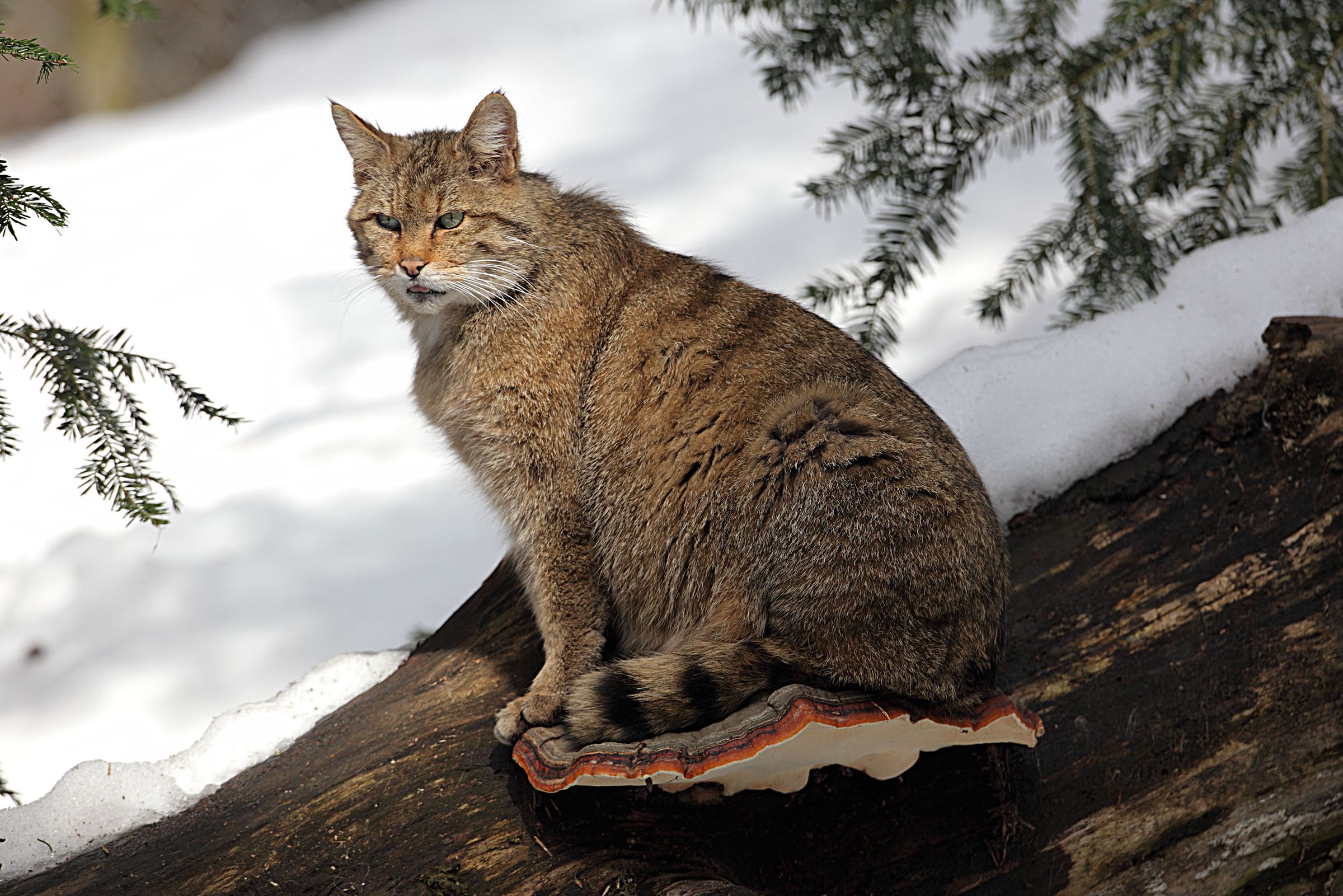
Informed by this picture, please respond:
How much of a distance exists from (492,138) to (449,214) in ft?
0.81

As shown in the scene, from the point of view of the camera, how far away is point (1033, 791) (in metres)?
2.25

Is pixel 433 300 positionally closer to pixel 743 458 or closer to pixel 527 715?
pixel 743 458

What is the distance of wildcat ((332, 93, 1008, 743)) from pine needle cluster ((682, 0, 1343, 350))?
3.62 feet

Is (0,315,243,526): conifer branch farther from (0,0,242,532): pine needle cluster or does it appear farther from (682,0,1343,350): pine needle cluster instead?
(682,0,1343,350): pine needle cluster

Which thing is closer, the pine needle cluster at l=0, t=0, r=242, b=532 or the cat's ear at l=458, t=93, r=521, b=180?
the pine needle cluster at l=0, t=0, r=242, b=532

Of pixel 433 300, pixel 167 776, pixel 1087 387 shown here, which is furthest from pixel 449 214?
pixel 1087 387

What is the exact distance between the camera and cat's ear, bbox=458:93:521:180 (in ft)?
8.93

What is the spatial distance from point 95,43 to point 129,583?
3785 mm

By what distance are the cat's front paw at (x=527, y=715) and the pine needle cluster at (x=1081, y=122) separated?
74.7 inches

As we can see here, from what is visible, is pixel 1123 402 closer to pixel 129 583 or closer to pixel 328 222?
pixel 129 583

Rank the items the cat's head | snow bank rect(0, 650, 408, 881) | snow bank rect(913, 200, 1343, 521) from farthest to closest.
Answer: snow bank rect(913, 200, 1343, 521), the cat's head, snow bank rect(0, 650, 408, 881)

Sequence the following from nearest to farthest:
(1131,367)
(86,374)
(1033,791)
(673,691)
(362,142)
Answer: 1. (86,374)
2. (673,691)
3. (1033,791)
4. (362,142)
5. (1131,367)

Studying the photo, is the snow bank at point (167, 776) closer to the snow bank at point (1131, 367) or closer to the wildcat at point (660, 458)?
the wildcat at point (660, 458)

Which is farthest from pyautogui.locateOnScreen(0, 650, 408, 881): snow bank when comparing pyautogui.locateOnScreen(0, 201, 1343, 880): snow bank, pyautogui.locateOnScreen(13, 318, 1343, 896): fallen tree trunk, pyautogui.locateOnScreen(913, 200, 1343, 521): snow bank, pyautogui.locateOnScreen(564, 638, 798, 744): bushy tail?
pyautogui.locateOnScreen(913, 200, 1343, 521): snow bank
